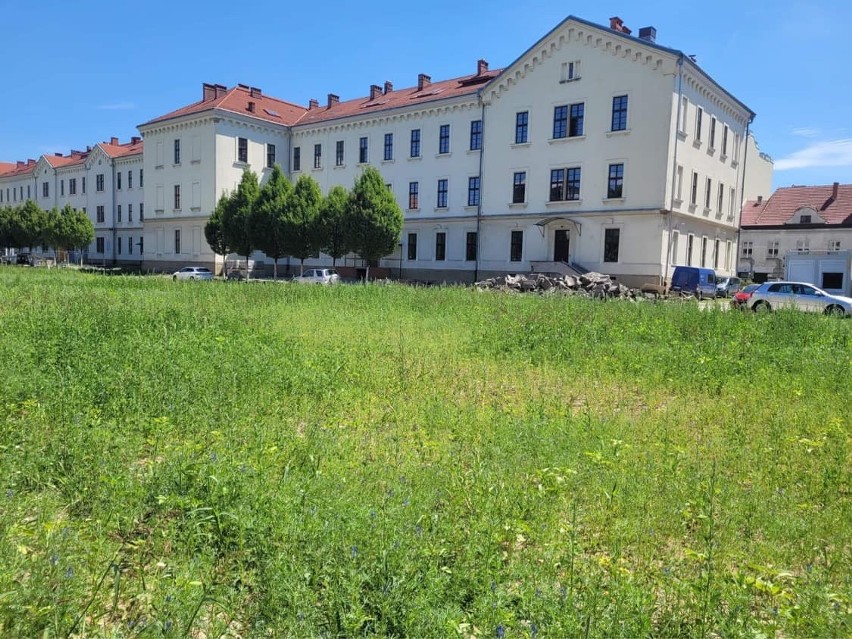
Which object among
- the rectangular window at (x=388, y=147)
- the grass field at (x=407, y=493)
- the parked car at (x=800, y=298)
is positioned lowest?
the grass field at (x=407, y=493)

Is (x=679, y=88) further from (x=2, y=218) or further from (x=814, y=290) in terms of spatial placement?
(x=2, y=218)

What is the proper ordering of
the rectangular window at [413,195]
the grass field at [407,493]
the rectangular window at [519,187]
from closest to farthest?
the grass field at [407,493] < the rectangular window at [519,187] < the rectangular window at [413,195]

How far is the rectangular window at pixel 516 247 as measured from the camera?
38531 millimetres

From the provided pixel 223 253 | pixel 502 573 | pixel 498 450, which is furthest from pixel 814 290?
pixel 223 253

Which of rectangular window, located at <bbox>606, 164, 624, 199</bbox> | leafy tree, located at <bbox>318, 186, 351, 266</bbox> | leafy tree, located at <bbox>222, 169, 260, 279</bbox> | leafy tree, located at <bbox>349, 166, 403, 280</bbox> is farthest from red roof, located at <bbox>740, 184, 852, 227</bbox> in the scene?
leafy tree, located at <bbox>222, 169, 260, 279</bbox>

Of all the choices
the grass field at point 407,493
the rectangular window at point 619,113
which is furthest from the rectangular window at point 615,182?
the grass field at point 407,493

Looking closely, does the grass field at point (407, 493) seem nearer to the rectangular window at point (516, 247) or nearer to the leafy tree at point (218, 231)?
the rectangular window at point (516, 247)

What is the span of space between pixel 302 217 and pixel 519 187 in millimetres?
14282

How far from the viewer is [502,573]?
3.65 m

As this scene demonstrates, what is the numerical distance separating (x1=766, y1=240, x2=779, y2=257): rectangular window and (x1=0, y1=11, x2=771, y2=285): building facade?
906 centimetres

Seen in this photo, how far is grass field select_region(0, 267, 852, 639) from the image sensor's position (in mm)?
3258

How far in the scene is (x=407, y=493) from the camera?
4539 mm

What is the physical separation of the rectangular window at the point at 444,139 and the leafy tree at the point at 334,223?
849cm

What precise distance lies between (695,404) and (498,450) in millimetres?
3719
